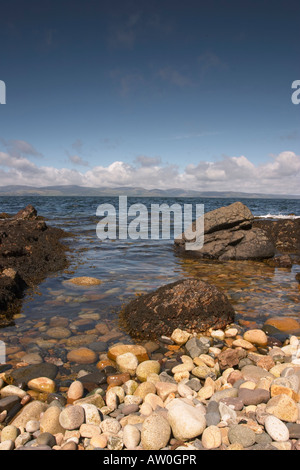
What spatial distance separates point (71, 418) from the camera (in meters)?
2.99

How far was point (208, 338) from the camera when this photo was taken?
5.11m

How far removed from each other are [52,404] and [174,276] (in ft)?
20.4

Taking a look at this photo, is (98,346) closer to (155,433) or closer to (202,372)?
(202,372)

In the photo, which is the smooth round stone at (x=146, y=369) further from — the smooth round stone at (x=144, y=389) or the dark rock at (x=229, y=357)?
the dark rock at (x=229, y=357)

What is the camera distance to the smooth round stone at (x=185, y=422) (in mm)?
2838

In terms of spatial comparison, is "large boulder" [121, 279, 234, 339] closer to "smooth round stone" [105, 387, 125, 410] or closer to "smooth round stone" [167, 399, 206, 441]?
"smooth round stone" [105, 387, 125, 410]

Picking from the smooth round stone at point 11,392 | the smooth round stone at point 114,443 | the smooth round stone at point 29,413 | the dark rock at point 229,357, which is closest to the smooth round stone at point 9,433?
the smooth round stone at point 29,413

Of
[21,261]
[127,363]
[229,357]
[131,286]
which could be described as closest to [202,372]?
[229,357]

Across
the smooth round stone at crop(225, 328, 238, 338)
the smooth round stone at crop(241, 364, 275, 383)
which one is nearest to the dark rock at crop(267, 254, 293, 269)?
the smooth round stone at crop(225, 328, 238, 338)

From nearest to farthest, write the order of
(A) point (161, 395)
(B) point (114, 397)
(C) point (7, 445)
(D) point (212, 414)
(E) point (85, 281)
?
(C) point (7, 445), (D) point (212, 414), (B) point (114, 397), (A) point (161, 395), (E) point (85, 281)

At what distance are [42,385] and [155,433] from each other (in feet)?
5.41

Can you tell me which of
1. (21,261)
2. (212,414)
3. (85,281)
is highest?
(21,261)

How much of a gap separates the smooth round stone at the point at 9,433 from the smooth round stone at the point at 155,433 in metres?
1.22
